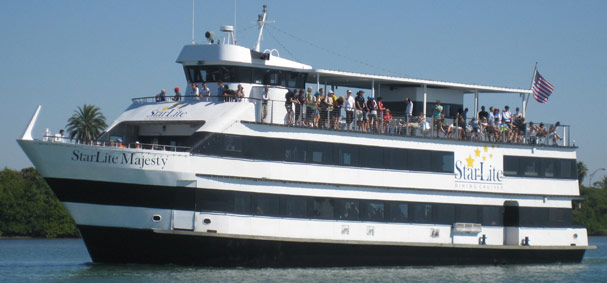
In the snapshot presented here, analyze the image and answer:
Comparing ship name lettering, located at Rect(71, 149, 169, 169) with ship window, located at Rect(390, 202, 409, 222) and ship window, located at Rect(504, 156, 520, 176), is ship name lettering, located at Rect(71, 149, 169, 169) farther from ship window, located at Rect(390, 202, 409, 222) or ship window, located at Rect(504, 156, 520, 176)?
ship window, located at Rect(504, 156, 520, 176)

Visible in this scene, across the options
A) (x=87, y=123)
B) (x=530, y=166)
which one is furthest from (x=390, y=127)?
(x=87, y=123)

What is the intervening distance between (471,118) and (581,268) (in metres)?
6.04

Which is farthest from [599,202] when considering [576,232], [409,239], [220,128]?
[220,128]

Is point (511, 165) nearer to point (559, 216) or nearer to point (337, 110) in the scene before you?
point (559, 216)

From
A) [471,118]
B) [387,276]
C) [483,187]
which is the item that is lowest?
[387,276]

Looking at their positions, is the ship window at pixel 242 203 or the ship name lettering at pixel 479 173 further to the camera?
the ship name lettering at pixel 479 173

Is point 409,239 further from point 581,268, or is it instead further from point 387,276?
point 581,268

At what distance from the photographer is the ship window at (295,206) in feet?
89.5

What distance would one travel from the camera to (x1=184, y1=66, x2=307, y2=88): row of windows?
29.0 m

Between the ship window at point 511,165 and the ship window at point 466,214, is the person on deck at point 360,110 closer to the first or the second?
the ship window at point 466,214

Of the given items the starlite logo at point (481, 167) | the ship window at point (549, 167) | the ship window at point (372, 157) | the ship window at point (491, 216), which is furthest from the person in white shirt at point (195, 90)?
the ship window at point (549, 167)

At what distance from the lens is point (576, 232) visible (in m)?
33.0

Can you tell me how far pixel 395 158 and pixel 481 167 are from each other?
343 cm

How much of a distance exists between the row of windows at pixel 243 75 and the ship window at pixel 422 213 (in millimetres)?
5086
